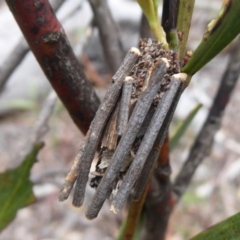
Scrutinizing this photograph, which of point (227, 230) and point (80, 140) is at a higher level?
point (227, 230)

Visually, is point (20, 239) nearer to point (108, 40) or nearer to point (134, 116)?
point (108, 40)

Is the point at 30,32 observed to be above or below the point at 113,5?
above

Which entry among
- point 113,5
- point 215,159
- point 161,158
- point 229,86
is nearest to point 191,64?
point 161,158

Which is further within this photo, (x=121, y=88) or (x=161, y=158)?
→ (x=161, y=158)

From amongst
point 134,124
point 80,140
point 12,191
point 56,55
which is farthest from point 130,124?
point 80,140

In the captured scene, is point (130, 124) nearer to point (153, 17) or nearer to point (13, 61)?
point (153, 17)

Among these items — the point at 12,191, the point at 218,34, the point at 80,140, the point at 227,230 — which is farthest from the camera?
the point at 80,140
